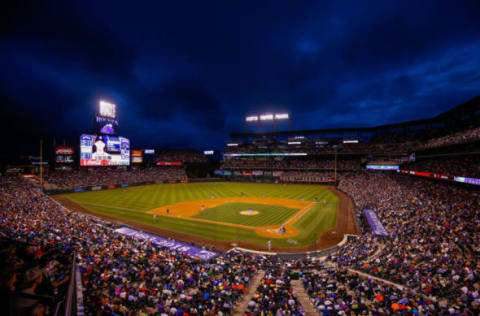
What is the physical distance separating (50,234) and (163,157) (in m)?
82.6

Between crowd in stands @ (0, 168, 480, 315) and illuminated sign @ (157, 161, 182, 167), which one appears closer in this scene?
crowd in stands @ (0, 168, 480, 315)

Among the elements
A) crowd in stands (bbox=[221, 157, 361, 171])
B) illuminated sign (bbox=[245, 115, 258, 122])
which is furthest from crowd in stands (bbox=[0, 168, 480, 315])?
illuminated sign (bbox=[245, 115, 258, 122])

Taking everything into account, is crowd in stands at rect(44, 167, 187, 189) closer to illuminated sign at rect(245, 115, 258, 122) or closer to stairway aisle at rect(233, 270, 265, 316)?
illuminated sign at rect(245, 115, 258, 122)

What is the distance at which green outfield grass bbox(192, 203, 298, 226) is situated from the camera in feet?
96.5

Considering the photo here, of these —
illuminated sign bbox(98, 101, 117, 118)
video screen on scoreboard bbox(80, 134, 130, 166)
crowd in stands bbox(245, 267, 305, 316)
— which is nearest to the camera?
crowd in stands bbox(245, 267, 305, 316)

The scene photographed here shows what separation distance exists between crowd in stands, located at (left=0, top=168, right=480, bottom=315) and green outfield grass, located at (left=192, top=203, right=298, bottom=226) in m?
11.0

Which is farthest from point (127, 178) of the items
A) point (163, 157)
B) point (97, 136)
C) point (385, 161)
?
point (385, 161)

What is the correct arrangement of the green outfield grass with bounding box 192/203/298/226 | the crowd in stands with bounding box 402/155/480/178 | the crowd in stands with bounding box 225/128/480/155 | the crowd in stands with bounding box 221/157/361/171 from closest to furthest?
the crowd in stands with bounding box 402/155/480/178 < the green outfield grass with bounding box 192/203/298/226 < the crowd in stands with bounding box 225/128/480/155 < the crowd in stands with bounding box 221/157/361/171

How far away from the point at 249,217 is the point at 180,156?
7418 cm

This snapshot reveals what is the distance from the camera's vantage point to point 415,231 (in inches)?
762

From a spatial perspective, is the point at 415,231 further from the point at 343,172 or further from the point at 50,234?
the point at 343,172

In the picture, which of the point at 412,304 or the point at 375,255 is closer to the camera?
the point at 412,304

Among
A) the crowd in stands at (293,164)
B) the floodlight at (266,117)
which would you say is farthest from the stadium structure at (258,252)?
the floodlight at (266,117)

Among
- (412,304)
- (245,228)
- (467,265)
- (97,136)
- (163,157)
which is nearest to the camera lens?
(412,304)
